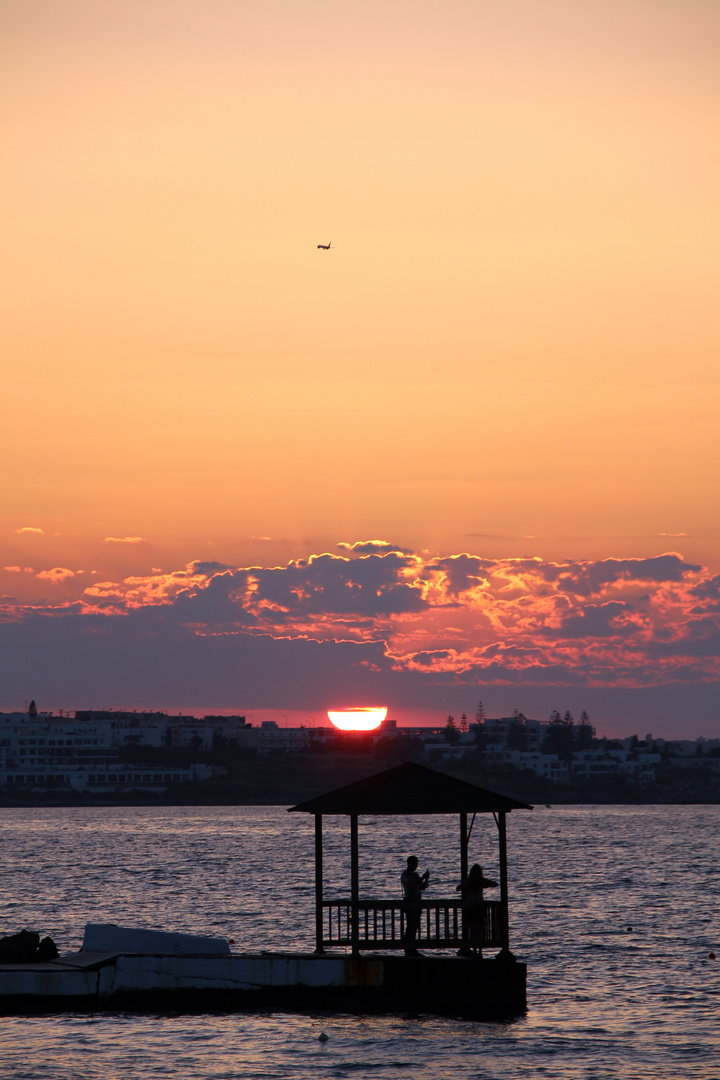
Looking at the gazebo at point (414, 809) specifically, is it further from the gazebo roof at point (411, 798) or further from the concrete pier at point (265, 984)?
the concrete pier at point (265, 984)

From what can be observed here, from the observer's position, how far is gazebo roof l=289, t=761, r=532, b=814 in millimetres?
30500

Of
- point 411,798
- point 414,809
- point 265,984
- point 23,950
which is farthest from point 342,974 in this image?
point 23,950

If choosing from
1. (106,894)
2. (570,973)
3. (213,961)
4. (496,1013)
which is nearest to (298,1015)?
(213,961)

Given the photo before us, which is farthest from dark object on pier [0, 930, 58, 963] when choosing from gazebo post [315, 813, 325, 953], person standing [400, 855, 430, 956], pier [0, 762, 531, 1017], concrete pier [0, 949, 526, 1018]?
person standing [400, 855, 430, 956]

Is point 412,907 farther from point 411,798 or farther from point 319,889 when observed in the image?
point 319,889

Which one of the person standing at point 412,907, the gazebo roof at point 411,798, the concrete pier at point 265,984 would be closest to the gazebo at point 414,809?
the gazebo roof at point 411,798

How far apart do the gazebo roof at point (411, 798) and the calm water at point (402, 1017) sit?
460 centimetres

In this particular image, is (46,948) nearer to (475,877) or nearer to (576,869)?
(475,877)

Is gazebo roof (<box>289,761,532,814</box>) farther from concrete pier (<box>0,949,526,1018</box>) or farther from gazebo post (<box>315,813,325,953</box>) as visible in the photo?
concrete pier (<box>0,949,526,1018</box>)

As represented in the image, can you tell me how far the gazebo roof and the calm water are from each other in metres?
4.60

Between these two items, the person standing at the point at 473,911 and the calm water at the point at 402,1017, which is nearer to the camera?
the calm water at the point at 402,1017

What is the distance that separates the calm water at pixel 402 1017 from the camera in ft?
91.4

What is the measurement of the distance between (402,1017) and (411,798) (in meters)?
4.78

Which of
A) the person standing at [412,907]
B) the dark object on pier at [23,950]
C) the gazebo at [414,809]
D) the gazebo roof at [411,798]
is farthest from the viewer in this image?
the dark object on pier at [23,950]
